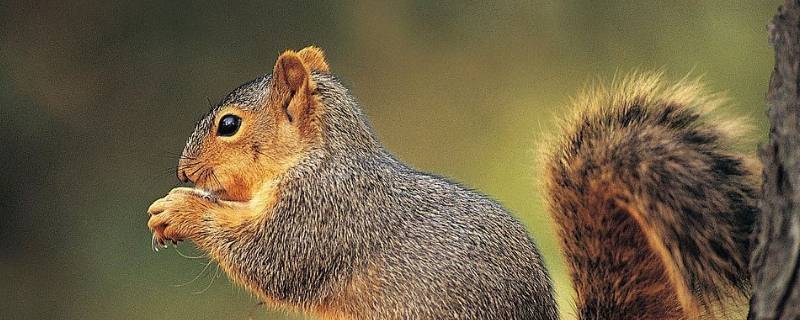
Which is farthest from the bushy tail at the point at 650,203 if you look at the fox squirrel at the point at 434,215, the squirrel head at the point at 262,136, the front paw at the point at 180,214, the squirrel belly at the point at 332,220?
the front paw at the point at 180,214

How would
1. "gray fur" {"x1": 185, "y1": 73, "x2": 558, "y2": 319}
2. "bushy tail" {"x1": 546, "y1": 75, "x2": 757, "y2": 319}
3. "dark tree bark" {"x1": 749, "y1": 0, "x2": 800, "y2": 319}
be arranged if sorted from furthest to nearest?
"gray fur" {"x1": 185, "y1": 73, "x2": 558, "y2": 319} → "bushy tail" {"x1": 546, "y1": 75, "x2": 757, "y2": 319} → "dark tree bark" {"x1": 749, "y1": 0, "x2": 800, "y2": 319}

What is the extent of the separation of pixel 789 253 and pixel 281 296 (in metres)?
0.66

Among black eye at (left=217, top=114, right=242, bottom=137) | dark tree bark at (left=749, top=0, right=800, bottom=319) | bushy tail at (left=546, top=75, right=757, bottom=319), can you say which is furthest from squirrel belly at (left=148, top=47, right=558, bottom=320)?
dark tree bark at (left=749, top=0, right=800, bottom=319)

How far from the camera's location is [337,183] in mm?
1346

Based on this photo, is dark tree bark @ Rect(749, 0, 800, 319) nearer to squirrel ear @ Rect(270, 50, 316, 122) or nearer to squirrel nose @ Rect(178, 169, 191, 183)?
squirrel ear @ Rect(270, 50, 316, 122)

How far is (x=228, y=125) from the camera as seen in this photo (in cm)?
137

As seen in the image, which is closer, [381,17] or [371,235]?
[371,235]

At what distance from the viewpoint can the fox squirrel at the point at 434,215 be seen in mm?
1114

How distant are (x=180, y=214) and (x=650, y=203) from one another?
65 cm

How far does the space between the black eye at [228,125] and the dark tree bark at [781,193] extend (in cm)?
68

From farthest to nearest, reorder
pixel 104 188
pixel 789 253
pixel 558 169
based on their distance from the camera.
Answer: pixel 104 188, pixel 558 169, pixel 789 253

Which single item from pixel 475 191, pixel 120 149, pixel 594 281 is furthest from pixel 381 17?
pixel 594 281

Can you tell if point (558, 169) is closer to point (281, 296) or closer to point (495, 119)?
point (281, 296)

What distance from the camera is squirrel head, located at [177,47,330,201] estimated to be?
4.41 ft
